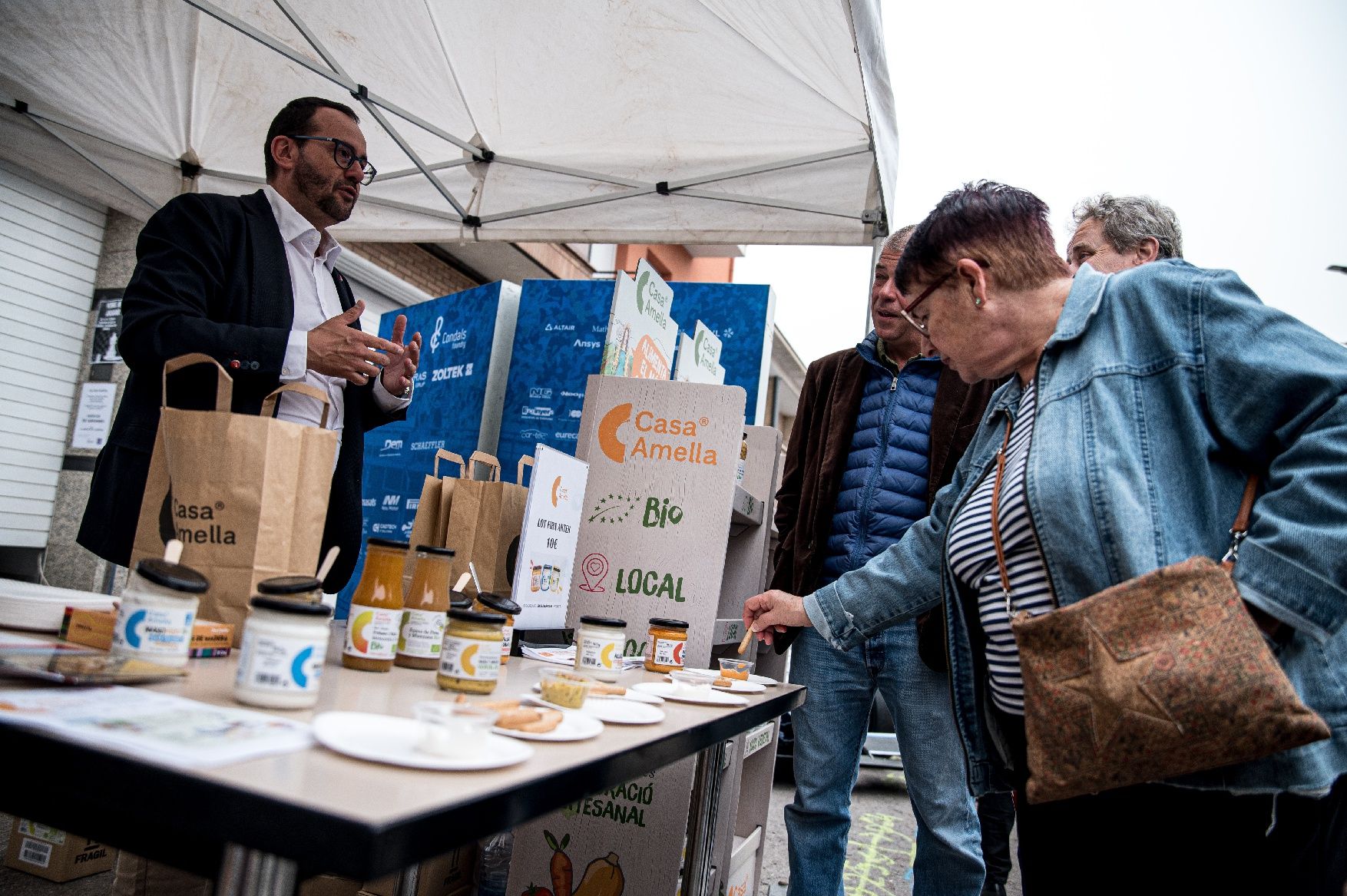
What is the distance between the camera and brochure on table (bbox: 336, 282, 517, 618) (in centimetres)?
486

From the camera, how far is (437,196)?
446cm

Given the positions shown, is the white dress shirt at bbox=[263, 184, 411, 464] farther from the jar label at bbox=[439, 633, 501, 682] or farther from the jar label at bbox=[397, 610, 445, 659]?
the jar label at bbox=[439, 633, 501, 682]

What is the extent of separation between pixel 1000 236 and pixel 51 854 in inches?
123

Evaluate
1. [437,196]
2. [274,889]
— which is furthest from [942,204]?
[437,196]

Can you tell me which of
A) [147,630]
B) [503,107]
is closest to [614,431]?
[147,630]

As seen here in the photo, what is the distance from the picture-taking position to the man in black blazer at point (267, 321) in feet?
5.43

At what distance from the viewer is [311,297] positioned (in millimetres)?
2078

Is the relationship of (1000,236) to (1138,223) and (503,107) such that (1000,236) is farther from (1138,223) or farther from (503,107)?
(503,107)

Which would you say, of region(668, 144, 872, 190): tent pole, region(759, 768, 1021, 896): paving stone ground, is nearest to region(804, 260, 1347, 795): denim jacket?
region(759, 768, 1021, 896): paving stone ground

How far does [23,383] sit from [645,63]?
4.76 meters

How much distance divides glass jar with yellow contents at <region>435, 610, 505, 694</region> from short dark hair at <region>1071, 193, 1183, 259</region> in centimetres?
202

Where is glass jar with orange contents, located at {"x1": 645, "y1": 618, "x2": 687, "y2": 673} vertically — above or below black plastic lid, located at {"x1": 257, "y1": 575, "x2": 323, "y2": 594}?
below

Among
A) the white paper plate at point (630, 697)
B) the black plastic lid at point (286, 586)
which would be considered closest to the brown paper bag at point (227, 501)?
the black plastic lid at point (286, 586)

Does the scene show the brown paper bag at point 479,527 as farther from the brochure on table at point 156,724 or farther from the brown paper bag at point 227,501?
the brochure on table at point 156,724
